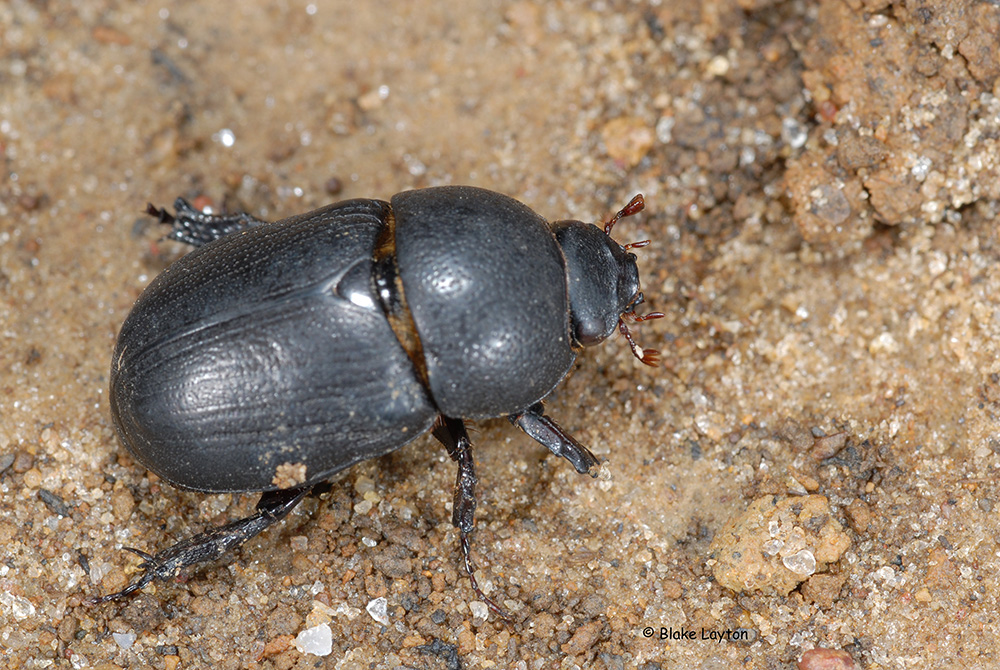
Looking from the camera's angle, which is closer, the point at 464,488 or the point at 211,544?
the point at 211,544

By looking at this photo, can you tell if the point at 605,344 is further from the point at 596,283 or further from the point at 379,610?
the point at 379,610

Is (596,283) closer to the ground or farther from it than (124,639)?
farther from it

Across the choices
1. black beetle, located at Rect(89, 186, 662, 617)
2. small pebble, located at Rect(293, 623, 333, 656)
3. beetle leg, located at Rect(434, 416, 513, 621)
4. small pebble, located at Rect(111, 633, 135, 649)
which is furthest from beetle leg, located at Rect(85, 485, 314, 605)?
beetle leg, located at Rect(434, 416, 513, 621)

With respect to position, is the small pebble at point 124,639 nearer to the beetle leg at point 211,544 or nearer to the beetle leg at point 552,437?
the beetle leg at point 211,544

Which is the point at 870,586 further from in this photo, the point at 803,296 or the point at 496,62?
the point at 496,62

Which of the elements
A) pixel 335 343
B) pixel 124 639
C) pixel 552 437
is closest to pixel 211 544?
pixel 124 639

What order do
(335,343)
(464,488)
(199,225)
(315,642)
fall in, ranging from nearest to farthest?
1. (335,343)
2. (315,642)
3. (464,488)
4. (199,225)

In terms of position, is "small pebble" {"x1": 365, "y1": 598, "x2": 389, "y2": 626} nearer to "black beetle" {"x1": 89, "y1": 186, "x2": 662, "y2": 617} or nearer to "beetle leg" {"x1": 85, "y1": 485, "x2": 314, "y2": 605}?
"black beetle" {"x1": 89, "y1": 186, "x2": 662, "y2": 617}
